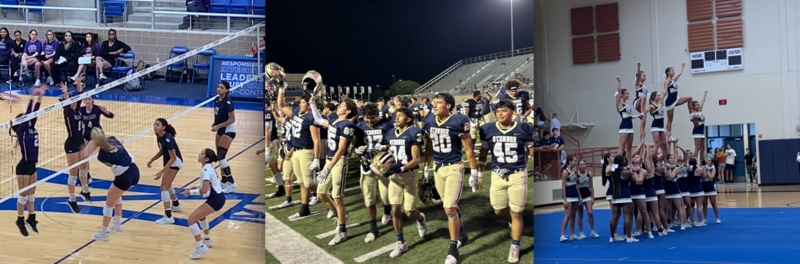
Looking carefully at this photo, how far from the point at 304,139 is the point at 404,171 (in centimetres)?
87

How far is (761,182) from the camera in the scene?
20.1 feet

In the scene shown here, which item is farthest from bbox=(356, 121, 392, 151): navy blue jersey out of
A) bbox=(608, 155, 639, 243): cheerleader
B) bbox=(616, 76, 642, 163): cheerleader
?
bbox=(616, 76, 642, 163): cheerleader

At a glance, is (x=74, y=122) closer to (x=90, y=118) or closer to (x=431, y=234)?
(x=90, y=118)

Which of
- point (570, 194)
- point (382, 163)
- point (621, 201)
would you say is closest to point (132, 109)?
point (382, 163)

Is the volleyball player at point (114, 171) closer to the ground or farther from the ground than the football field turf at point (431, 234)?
farther from the ground

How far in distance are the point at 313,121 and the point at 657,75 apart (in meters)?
3.75

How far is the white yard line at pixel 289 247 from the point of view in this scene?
3.92 metres

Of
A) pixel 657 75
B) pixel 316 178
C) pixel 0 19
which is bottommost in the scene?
pixel 316 178

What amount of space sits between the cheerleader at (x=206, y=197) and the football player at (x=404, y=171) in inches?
54.3

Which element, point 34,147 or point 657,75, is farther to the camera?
point 657,75

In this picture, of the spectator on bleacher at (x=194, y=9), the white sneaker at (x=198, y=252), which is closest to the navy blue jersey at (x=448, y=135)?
the white sneaker at (x=198, y=252)

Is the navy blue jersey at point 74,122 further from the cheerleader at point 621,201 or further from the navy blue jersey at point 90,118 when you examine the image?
the cheerleader at point 621,201

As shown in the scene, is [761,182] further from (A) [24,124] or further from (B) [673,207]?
(A) [24,124]

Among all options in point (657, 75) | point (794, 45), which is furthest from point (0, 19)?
point (794, 45)
